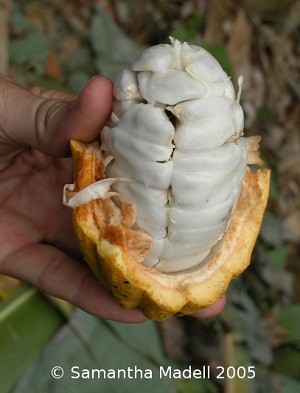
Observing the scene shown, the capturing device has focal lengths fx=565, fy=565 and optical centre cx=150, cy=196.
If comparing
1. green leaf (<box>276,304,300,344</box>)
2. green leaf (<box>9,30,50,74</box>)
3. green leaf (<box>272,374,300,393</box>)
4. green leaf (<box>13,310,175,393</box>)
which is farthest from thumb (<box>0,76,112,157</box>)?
green leaf (<box>276,304,300,344</box>)

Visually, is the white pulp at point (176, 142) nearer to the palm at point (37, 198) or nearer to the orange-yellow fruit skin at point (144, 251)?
the orange-yellow fruit skin at point (144, 251)

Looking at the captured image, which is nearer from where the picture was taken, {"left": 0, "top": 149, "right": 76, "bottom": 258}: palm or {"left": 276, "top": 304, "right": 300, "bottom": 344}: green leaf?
{"left": 0, "top": 149, "right": 76, "bottom": 258}: palm

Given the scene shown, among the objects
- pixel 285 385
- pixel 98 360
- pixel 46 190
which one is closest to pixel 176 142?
pixel 46 190

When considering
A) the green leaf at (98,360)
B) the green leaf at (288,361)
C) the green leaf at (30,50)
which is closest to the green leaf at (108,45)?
the green leaf at (30,50)

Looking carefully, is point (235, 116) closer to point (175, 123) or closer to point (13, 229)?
point (175, 123)

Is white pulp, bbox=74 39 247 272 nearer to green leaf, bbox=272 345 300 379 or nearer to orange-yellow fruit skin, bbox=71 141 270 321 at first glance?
orange-yellow fruit skin, bbox=71 141 270 321

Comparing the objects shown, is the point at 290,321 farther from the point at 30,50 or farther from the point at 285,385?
the point at 30,50

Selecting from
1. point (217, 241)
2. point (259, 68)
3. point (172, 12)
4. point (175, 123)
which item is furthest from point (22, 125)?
point (259, 68)
